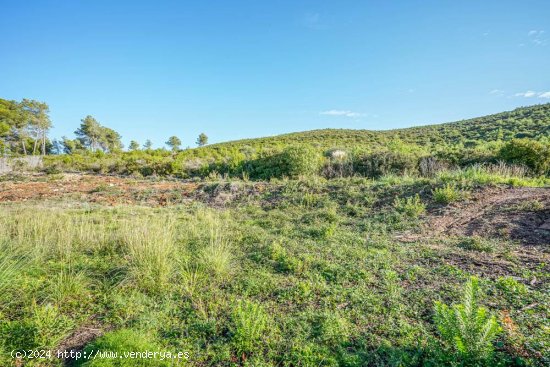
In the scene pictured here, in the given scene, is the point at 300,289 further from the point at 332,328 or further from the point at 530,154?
the point at 530,154

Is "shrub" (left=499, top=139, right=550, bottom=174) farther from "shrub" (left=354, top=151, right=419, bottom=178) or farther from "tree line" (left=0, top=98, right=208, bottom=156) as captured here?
"tree line" (left=0, top=98, right=208, bottom=156)

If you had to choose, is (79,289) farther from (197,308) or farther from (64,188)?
(64,188)

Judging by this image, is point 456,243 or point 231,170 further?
point 231,170

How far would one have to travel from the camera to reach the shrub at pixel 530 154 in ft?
32.3

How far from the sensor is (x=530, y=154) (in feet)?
33.5

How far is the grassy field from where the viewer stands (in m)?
2.36

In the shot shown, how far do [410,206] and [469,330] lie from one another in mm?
5039

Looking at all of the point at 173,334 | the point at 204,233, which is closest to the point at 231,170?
the point at 204,233

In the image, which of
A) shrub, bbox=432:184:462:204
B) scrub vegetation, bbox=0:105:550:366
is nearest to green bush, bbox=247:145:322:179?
scrub vegetation, bbox=0:105:550:366

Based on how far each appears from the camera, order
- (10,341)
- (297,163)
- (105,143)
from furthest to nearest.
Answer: (105,143), (297,163), (10,341)

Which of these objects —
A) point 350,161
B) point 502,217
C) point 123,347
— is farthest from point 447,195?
point 123,347

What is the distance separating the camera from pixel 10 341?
2.50 meters

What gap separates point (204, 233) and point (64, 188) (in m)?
11.6

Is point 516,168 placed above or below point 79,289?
above
